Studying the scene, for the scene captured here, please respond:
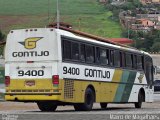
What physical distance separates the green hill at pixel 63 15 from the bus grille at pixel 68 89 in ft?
313

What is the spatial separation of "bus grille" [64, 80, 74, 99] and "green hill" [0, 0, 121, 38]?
95.5 m

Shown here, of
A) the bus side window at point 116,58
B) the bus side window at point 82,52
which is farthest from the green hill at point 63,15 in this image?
the bus side window at point 82,52

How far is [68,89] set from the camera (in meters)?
24.5

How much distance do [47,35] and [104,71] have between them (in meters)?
3.97

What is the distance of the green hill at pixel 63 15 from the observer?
130875 mm

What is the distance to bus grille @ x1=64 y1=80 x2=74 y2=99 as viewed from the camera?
24.3 metres

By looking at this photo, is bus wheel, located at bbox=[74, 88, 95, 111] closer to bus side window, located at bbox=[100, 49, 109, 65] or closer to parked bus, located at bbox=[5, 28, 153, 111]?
parked bus, located at bbox=[5, 28, 153, 111]

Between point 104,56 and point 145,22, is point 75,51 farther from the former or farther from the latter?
point 145,22

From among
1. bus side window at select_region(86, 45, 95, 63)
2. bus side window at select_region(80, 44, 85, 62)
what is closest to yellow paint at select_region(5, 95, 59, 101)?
bus side window at select_region(80, 44, 85, 62)

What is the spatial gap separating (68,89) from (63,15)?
4820 inches

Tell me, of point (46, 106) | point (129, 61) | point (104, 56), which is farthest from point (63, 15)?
point (46, 106)

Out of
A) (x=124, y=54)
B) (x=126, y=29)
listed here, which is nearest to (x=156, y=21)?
(x=126, y=29)

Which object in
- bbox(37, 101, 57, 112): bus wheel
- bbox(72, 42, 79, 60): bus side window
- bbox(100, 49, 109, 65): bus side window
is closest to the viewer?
bbox(72, 42, 79, 60): bus side window

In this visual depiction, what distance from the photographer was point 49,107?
2683 cm
